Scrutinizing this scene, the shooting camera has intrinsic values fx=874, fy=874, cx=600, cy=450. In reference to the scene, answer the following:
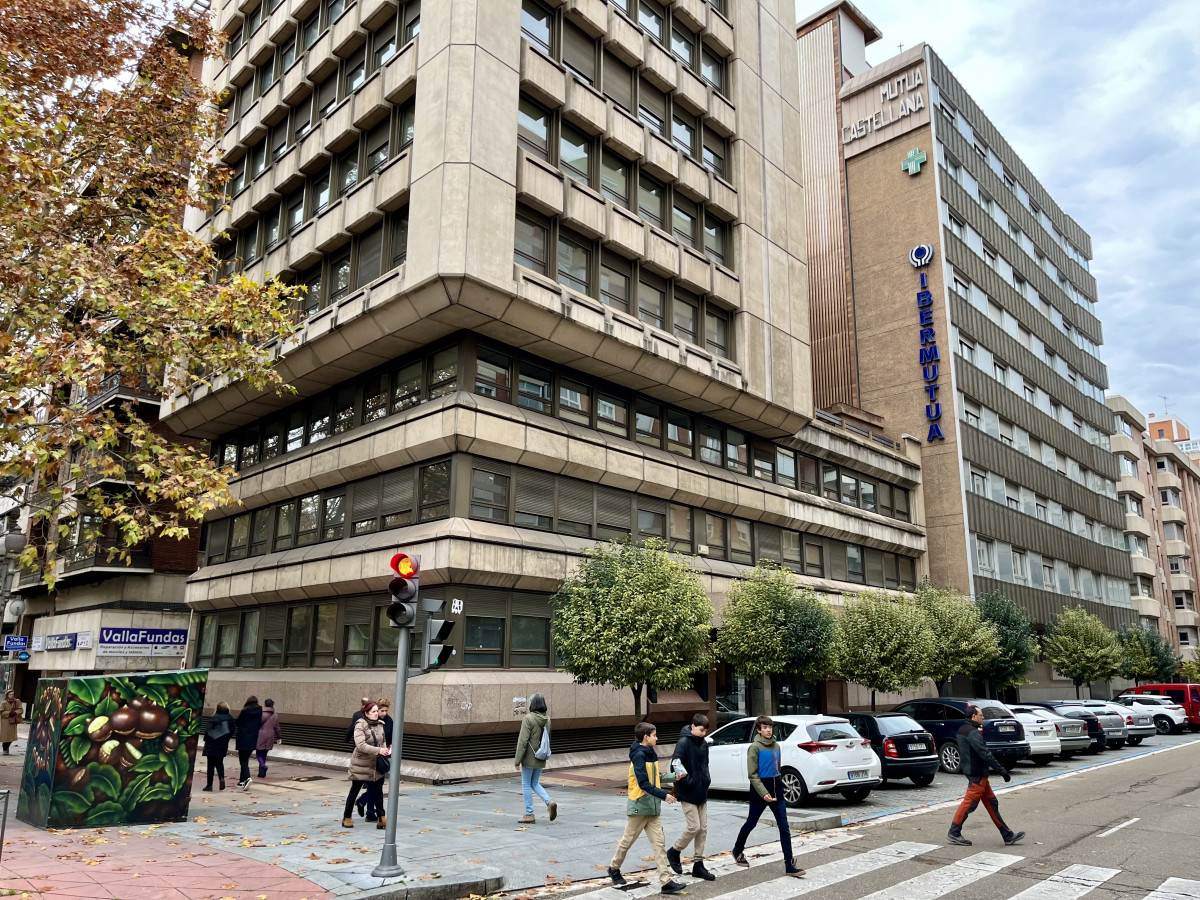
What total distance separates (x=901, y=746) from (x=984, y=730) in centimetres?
398

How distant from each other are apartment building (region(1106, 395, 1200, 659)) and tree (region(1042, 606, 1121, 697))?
858 inches

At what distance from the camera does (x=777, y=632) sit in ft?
71.8

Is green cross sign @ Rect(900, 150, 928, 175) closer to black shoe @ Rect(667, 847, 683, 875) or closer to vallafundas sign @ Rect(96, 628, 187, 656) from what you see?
vallafundas sign @ Rect(96, 628, 187, 656)

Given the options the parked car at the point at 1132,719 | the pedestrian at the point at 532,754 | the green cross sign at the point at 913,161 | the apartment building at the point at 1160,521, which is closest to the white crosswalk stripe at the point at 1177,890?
the pedestrian at the point at 532,754

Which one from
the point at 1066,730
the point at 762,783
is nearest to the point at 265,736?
the point at 762,783

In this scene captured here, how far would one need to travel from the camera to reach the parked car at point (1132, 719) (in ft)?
97.3

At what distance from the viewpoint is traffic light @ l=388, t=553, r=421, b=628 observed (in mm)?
9641

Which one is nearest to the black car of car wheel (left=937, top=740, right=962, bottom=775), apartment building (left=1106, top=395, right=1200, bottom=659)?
car wheel (left=937, top=740, right=962, bottom=775)

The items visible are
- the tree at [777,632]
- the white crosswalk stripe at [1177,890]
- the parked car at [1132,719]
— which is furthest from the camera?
the parked car at [1132,719]

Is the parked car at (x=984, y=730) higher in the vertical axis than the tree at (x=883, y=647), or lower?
lower

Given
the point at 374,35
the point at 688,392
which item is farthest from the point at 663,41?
the point at 688,392

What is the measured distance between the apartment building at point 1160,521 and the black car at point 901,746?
172 ft

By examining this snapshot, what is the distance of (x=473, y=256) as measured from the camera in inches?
784

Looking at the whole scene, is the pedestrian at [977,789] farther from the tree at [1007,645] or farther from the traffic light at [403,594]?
the tree at [1007,645]
